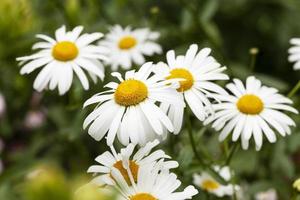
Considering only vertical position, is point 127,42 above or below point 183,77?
above

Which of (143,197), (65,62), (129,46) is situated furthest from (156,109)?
(129,46)

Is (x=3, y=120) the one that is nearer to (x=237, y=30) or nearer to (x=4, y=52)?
(x=4, y=52)

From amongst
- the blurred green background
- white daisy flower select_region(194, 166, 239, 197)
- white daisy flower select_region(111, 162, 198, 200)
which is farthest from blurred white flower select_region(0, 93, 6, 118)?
white daisy flower select_region(111, 162, 198, 200)

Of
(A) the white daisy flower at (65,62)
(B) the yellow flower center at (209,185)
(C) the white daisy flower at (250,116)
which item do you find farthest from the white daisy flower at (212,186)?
(A) the white daisy flower at (65,62)

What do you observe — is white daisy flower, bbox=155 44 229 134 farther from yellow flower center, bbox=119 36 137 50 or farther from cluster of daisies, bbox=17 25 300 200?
yellow flower center, bbox=119 36 137 50

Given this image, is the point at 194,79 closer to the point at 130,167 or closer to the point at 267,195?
the point at 130,167

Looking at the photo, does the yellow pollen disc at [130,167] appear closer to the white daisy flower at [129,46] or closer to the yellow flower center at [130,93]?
the yellow flower center at [130,93]

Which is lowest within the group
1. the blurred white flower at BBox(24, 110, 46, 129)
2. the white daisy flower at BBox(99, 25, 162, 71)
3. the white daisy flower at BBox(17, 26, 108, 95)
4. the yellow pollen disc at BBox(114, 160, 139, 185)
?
the yellow pollen disc at BBox(114, 160, 139, 185)
